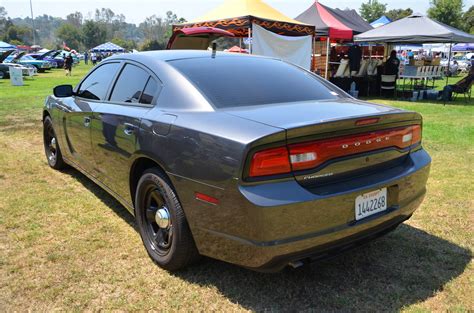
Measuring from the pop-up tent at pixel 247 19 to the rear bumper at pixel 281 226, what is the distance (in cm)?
1055

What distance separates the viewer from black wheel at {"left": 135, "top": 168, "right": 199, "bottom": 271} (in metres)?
2.70

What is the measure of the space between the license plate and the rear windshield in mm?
886

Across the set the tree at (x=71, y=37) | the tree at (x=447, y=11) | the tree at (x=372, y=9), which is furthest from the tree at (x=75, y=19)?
the tree at (x=447, y=11)

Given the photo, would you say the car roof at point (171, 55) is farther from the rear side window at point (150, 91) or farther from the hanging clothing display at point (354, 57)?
the hanging clothing display at point (354, 57)

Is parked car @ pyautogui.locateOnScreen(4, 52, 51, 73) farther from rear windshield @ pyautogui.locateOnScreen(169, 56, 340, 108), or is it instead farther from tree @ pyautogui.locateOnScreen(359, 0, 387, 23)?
tree @ pyautogui.locateOnScreen(359, 0, 387, 23)

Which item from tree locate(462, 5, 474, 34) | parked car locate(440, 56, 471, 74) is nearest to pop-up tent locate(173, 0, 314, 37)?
parked car locate(440, 56, 471, 74)

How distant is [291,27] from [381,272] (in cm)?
1164

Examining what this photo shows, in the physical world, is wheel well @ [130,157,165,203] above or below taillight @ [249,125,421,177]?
below

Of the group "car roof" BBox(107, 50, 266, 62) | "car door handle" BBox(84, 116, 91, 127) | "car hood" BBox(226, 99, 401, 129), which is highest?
"car roof" BBox(107, 50, 266, 62)

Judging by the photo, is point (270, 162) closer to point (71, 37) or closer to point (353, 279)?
point (353, 279)

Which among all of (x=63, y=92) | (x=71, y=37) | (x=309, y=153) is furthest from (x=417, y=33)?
(x=71, y=37)

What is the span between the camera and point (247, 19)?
39.9 ft

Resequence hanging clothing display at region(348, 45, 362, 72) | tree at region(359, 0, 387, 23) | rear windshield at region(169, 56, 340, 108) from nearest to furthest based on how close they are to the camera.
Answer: rear windshield at region(169, 56, 340, 108)
hanging clothing display at region(348, 45, 362, 72)
tree at region(359, 0, 387, 23)

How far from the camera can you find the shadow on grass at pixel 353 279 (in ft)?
8.52
